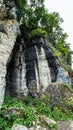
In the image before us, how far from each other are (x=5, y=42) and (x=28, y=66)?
3.82 metres

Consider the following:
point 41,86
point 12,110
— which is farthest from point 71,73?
point 12,110

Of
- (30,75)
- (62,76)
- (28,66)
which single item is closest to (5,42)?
(28,66)

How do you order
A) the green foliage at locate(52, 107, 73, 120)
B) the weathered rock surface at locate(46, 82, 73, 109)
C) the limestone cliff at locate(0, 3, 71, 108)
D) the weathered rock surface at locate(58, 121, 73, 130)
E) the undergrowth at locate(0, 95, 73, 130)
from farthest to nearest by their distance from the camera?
the limestone cliff at locate(0, 3, 71, 108)
the weathered rock surface at locate(46, 82, 73, 109)
the green foliage at locate(52, 107, 73, 120)
the weathered rock surface at locate(58, 121, 73, 130)
the undergrowth at locate(0, 95, 73, 130)

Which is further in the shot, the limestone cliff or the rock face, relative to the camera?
the rock face

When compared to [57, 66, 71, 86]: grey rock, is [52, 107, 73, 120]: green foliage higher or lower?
lower

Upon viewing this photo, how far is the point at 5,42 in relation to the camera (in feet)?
61.1

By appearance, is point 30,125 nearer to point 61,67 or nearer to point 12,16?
point 61,67

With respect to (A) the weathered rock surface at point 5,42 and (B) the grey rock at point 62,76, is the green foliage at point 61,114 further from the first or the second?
(A) the weathered rock surface at point 5,42

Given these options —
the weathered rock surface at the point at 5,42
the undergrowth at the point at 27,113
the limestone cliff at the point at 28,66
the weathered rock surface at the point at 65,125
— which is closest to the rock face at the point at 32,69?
the limestone cliff at the point at 28,66

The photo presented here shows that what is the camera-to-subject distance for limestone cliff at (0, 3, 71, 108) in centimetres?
2075

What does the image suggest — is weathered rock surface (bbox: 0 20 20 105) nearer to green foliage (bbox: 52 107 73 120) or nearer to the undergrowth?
the undergrowth

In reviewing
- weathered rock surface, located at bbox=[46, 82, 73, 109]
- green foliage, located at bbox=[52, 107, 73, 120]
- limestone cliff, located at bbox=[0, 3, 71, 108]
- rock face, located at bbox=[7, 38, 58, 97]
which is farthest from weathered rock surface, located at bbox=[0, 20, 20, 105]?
weathered rock surface, located at bbox=[46, 82, 73, 109]

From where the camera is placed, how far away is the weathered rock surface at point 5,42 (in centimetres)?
1753

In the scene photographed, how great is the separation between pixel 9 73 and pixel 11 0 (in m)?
6.29
